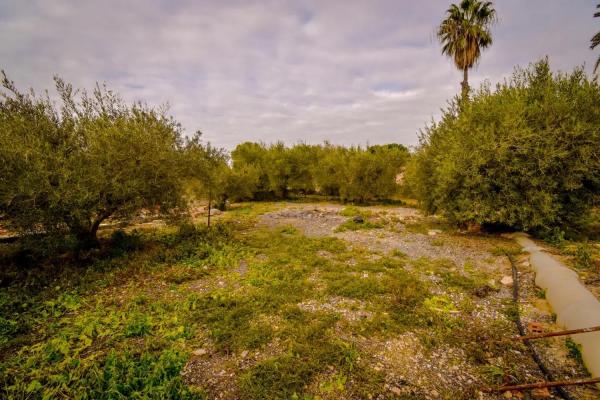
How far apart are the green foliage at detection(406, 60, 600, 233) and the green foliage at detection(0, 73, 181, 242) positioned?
10516 millimetres

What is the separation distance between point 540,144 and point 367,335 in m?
9.55

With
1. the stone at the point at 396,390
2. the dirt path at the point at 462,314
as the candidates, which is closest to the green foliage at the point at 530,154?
the dirt path at the point at 462,314

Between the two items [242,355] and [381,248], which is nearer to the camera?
[242,355]

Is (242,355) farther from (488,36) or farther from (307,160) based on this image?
(307,160)

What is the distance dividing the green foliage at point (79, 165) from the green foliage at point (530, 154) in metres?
10.5

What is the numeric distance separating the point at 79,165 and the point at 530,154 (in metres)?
14.0

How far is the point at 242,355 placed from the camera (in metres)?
4.17

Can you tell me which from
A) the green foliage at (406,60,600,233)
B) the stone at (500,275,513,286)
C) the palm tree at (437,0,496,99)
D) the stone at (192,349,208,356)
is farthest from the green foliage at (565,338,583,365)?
the palm tree at (437,0,496,99)

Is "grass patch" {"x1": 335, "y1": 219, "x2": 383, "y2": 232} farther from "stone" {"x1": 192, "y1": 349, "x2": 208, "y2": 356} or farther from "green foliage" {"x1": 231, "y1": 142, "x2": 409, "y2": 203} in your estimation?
"green foliage" {"x1": 231, "y1": 142, "x2": 409, "y2": 203}

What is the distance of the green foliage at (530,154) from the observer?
9.09 m

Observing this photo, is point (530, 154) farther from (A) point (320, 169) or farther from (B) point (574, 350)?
(A) point (320, 169)

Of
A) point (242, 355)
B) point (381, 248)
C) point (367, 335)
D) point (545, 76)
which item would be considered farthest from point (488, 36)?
point (242, 355)

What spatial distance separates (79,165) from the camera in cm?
704

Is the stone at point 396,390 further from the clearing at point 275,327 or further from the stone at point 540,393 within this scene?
the stone at point 540,393
